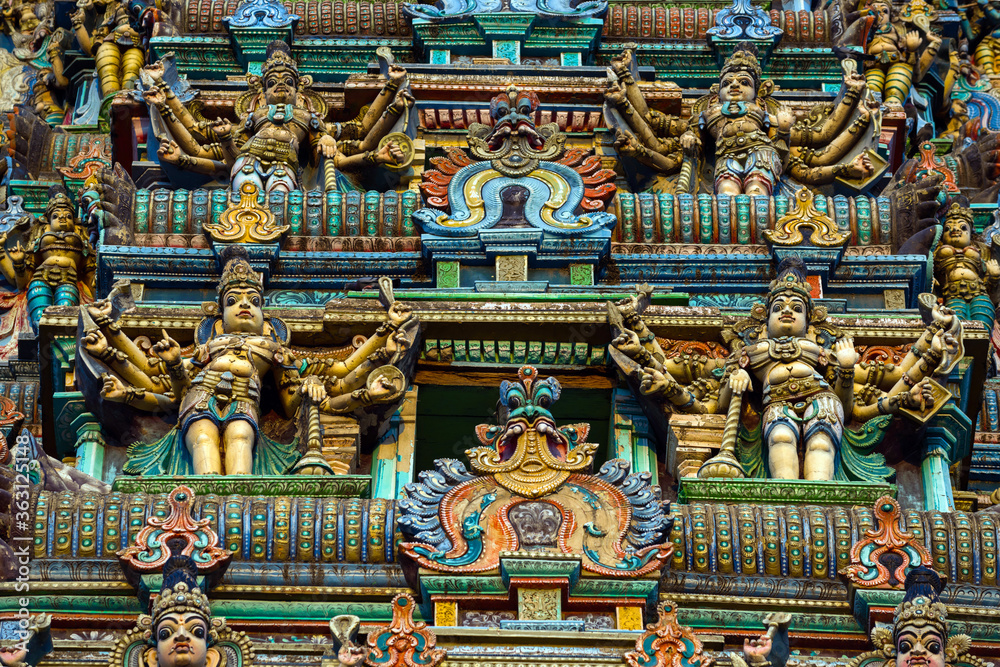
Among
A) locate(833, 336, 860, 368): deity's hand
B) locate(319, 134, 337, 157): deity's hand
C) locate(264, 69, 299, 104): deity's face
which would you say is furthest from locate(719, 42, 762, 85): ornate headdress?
locate(833, 336, 860, 368): deity's hand

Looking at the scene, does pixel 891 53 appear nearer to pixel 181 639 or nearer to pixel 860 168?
pixel 860 168

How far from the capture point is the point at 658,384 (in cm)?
2116

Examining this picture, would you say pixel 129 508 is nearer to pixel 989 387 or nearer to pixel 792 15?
pixel 989 387

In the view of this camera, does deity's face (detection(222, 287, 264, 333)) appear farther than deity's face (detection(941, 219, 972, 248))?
No

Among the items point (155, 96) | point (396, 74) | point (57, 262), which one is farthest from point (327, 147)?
point (57, 262)

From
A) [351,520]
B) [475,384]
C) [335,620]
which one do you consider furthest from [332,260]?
[335,620]

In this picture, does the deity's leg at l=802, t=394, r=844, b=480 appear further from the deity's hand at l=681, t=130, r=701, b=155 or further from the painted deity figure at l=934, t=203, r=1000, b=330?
the deity's hand at l=681, t=130, r=701, b=155

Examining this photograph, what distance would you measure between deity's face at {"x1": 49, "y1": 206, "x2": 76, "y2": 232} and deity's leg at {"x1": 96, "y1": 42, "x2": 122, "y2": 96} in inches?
181

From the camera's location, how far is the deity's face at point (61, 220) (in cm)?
2638

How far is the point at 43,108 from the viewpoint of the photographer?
3194cm

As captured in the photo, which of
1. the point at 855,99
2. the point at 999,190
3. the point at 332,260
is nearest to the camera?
the point at 332,260

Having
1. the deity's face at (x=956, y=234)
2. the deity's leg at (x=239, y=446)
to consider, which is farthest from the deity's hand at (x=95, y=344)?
the deity's face at (x=956, y=234)

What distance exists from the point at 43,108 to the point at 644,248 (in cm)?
1130

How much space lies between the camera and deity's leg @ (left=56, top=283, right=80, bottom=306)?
84.5ft
